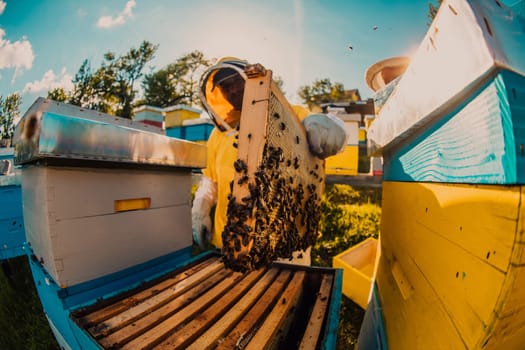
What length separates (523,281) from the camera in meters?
0.46

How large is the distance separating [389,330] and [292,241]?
65 centimetres

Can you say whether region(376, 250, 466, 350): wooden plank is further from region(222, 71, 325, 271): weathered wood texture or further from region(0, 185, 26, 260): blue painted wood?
region(0, 185, 26, 260): blue painted wood

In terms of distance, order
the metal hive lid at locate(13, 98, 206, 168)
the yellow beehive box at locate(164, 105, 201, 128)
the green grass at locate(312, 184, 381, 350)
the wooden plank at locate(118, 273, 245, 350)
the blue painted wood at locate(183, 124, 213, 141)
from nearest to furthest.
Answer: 1. the wooden plank at locate(118, 273, 245, 350)
2. the metal hive lid at locate(13, 98, 206, 168)
3. the green grass at locate(312, 184, 381, 350)
4. the blue painted wood at locate(183, 124, 213, 141)
5. the yellow beehive box at locate(164, 105, 201, 128)

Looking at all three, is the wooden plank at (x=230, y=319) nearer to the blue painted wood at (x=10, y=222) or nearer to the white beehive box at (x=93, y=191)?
the white beehive box at (x=93, y=191)

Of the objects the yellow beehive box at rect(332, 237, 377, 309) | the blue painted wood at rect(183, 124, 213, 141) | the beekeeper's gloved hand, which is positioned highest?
the blue painted wood at rect(183, 124, 213, 141)

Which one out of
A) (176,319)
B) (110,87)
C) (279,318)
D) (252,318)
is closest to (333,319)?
(279,318)

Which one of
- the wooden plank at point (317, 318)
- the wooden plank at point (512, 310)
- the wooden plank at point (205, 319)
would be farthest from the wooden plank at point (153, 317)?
the wooden plank at point (512, 310)

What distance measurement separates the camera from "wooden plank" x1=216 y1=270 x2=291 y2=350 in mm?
857

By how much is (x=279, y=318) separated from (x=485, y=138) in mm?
931

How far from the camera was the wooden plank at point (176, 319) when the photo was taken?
82 centimetres

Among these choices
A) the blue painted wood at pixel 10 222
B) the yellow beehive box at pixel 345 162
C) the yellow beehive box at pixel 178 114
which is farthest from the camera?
the yellow beehive box at pixel 178 114

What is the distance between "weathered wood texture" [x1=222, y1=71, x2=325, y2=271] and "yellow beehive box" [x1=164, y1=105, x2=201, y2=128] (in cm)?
891

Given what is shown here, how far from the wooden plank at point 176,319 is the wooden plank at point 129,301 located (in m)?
0.21

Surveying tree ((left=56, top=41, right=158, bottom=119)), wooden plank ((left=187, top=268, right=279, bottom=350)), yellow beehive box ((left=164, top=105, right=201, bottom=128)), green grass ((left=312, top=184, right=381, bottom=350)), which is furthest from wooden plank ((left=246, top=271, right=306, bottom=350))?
tree ((left=56, top=41, right=158, bottom=119))
